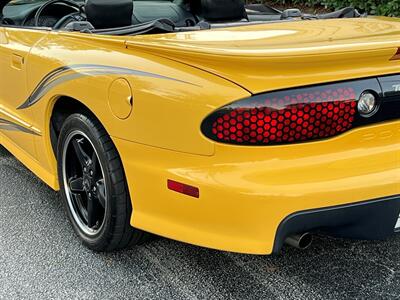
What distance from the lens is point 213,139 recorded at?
2002 millimetres

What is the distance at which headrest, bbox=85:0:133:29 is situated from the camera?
286cm

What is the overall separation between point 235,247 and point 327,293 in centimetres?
65

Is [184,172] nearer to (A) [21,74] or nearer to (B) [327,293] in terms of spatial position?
(B) [327,293]

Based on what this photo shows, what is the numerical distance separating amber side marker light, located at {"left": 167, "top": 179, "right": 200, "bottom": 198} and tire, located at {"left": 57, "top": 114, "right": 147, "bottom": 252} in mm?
372

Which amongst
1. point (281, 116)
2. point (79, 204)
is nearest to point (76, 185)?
point (79, 204)

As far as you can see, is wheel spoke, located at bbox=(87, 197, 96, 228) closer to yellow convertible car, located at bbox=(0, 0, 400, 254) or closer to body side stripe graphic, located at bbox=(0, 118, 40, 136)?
yellow convertible car, located at bbox=(0, 0, 400, 254)

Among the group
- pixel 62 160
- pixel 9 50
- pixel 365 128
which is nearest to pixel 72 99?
pixel 62 160

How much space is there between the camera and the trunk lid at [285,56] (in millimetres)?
1943

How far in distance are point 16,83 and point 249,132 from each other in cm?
193

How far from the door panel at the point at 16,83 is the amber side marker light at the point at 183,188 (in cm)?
136

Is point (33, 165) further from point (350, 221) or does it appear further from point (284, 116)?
point (350, 221)

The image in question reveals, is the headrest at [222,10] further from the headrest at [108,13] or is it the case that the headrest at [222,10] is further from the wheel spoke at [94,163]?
the wheel spoke at [94,163]

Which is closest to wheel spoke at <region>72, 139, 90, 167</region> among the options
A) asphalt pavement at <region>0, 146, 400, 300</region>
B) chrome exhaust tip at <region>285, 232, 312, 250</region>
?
asphalt pavement at <region>0, 146, 400, 300</region>

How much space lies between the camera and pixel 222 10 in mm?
3436
